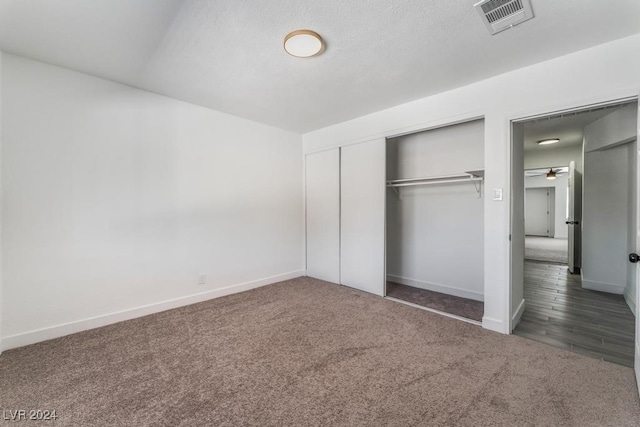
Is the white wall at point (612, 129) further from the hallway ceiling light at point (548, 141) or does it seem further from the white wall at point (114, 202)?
the white wall at point (114, 202)

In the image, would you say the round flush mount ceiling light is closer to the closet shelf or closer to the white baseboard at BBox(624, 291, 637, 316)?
the closet shelf

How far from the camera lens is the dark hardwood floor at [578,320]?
2.34m

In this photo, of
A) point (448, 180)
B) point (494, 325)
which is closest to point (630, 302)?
point (494, 325)

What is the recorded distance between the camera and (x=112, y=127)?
2.80 meters

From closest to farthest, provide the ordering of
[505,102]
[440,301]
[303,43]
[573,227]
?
[303,43] < [505,102] < [440,301] < [573,227]

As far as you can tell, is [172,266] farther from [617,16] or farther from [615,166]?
[615,166]

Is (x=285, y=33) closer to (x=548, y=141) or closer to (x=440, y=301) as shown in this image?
(x=440, y=301)

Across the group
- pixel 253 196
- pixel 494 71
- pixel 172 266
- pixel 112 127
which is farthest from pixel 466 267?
pixel 112 127

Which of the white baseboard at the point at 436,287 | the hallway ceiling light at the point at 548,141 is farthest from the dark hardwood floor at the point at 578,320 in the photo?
the hallway ceiling light at the point at 548,141

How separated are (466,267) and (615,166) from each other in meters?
2.67

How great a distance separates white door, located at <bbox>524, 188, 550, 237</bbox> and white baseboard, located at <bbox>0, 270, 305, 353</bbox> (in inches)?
496

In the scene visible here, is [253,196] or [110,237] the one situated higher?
[253,196]

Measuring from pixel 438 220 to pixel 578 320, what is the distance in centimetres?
182

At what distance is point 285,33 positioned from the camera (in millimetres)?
2000
